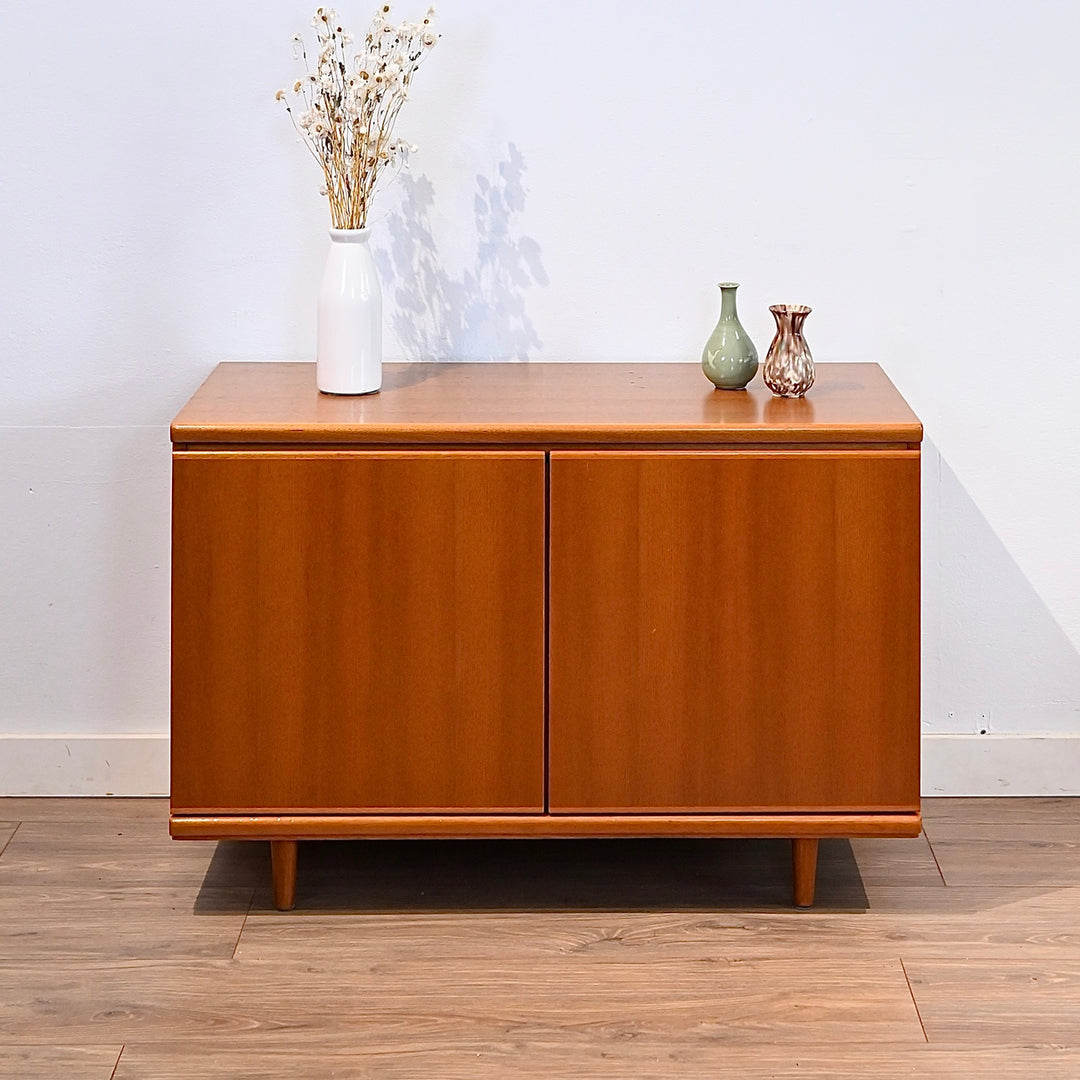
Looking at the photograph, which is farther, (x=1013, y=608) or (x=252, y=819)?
(x=1013, y=608)

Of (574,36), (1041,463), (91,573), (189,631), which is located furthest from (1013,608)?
(91,573)

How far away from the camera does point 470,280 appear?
2.56 meters

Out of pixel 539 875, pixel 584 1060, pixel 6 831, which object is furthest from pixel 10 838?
pixel 584 1060

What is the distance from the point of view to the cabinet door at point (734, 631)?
2141 mm

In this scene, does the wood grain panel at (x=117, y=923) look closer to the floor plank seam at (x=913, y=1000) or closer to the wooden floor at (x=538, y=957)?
the wooden floor at (x=538, y=957)

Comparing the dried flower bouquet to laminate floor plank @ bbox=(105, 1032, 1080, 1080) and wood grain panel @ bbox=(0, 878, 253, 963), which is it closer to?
wood grain panel @ bbox=(0, 878, 253, 963)

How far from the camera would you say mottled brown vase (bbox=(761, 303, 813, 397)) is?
88.4 inches

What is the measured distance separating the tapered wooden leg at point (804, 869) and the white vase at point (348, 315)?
0.94m

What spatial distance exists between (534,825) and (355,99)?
3.57 ft

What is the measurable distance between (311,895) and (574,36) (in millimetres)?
1414

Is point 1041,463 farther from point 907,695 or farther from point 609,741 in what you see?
point 609,741

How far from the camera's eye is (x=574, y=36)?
97.8 inches

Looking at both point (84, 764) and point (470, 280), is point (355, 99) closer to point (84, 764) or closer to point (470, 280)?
point (470, 280)

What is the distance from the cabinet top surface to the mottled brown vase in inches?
1.0
